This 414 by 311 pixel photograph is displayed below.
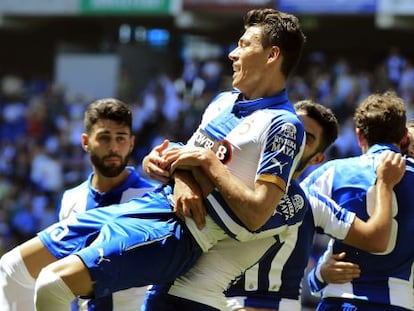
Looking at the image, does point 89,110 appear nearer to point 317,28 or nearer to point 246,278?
point 246,278

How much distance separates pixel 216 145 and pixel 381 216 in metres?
0.91

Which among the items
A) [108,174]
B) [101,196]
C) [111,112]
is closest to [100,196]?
[101,196]

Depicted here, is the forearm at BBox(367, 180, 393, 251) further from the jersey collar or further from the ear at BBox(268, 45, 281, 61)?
the ear at BBox(268, 45, 281, 61)

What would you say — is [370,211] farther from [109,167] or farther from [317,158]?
[109,167]

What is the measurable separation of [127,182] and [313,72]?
1208 cm

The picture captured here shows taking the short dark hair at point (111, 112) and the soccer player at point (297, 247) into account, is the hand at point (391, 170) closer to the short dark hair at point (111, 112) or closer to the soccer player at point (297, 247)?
the soccer player at point (297, 247)

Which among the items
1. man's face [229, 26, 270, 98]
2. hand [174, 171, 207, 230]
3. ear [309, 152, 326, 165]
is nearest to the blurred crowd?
ear [309, 152, 326, 165]

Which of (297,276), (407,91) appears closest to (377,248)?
(297,276)

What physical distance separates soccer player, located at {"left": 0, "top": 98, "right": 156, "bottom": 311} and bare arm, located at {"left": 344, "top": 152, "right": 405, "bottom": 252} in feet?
4.27

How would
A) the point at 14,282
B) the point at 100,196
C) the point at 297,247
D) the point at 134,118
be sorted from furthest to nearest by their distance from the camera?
the point at 134,118
the point at 100,196
the point at 297,247
the point at 14,282

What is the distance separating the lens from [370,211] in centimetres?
447

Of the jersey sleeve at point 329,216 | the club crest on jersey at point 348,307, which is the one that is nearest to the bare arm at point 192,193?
the jersey sleeve at point 329,216

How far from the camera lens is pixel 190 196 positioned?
146 inches

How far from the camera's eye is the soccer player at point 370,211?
4.48 meters
